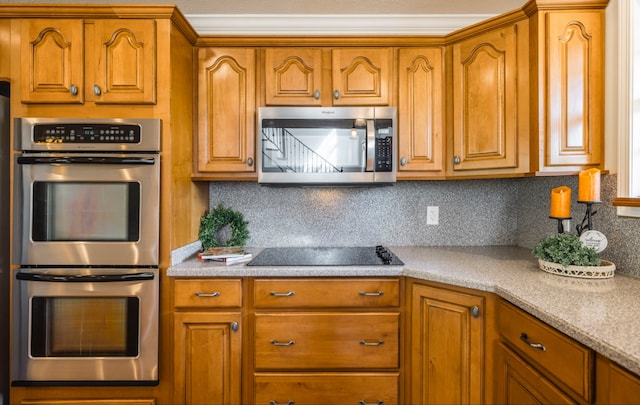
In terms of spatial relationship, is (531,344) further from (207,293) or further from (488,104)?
(207,293)

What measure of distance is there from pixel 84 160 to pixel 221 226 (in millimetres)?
834

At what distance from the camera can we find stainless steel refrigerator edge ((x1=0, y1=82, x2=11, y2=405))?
165 centimetres

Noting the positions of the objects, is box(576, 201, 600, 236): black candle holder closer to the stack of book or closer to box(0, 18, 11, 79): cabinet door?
the stack of book

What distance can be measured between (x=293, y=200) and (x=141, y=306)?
1.11 metres

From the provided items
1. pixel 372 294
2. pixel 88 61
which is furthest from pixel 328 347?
pixel 88 61

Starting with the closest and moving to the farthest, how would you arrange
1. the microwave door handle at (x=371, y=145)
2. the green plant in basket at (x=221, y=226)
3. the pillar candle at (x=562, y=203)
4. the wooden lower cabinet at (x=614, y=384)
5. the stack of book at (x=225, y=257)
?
the wooden lower cabinet at (x=614, y=384) → the pillar candle at (x=562, y=203) → the stack of book at (x=225, y=257) → the microwave door handle at (x=371, y=145) → the green plant in basket at (x=221, y=226)

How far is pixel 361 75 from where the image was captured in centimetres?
201

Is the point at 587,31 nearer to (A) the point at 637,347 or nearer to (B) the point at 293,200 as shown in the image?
(A) the point at 637,347

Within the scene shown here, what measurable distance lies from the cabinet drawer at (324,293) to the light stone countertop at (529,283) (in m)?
0.05

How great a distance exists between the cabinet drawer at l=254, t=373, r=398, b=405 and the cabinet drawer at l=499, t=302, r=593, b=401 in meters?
0.67

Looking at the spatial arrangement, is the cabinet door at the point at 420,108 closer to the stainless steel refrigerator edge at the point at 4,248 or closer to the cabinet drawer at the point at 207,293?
the cabinet drawer at the point at 207,293

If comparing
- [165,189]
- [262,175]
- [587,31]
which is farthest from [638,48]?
[165,189]

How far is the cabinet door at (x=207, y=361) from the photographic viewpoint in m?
1.67

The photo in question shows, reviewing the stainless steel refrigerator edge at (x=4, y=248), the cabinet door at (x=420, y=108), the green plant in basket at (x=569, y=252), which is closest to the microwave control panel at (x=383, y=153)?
the cabinet door at (x=420, y=108)
